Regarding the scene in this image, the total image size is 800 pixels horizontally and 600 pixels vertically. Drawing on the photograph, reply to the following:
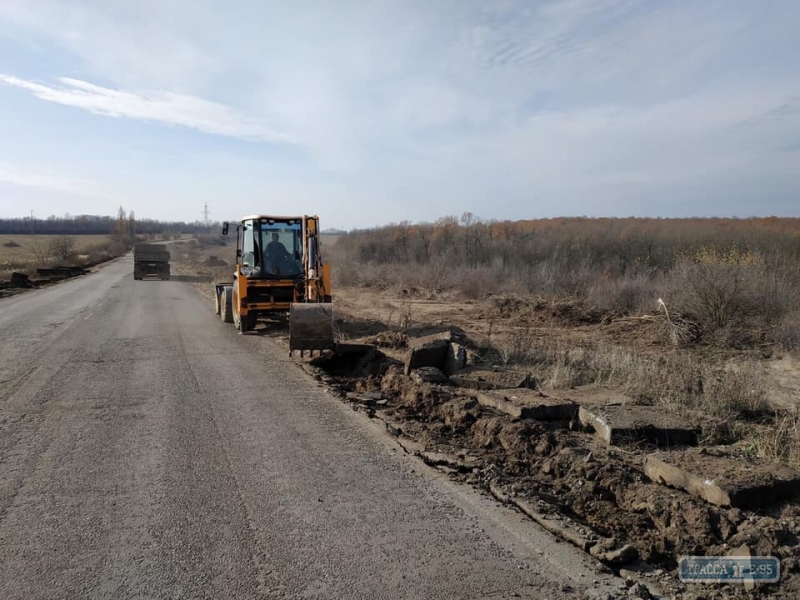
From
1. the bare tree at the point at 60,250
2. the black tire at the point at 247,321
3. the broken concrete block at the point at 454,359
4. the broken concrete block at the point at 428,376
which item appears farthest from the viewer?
the bare tree at the point at 60,250

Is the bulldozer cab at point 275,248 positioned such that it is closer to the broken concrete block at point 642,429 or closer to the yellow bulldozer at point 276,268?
the yellow bulldozer at point 276,268

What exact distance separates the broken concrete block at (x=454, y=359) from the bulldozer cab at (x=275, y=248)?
6475 mm

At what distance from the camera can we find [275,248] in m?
15.8

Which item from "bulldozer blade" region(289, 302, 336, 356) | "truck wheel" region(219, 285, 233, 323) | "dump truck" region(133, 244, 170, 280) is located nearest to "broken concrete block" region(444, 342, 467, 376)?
"bulldozer blade" region(289, 302, 336, 356)

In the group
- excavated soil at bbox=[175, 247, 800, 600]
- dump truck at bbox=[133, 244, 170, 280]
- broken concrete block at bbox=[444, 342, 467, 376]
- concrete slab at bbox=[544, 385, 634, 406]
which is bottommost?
excavated soil at bbox=[175, 247, 800, 600]

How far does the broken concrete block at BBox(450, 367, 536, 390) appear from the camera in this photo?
8977mm

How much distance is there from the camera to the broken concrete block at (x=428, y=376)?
31.1ft

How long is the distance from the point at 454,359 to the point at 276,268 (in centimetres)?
718

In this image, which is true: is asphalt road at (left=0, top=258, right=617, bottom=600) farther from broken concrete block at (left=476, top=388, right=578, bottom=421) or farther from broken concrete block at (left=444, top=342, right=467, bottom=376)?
broken concrete block at (left=444, top=342, right=467, bottom=376)

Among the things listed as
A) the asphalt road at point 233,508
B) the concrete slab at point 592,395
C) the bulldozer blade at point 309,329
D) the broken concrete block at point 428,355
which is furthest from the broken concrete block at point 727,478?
the bulldozer blade at point 309,329

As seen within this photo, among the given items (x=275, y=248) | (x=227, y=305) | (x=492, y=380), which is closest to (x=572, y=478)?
(x=492, y=380)

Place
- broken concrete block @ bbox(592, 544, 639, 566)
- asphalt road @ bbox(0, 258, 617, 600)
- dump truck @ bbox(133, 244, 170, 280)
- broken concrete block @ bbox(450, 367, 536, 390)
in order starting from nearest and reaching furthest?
1. asphalt road @ bbox(0, 258, 617, 600)
2. broken concrete block @ bbox(592, 544, 639, 566)
3. broken concrete block @ bbox(450, 367, 536, 390)
4. dump truck @ bbox(133, 244, 170, 280)

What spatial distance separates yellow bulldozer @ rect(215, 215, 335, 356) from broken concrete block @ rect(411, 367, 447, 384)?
4934 mm

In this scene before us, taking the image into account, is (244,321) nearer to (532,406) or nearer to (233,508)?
(532,406)
